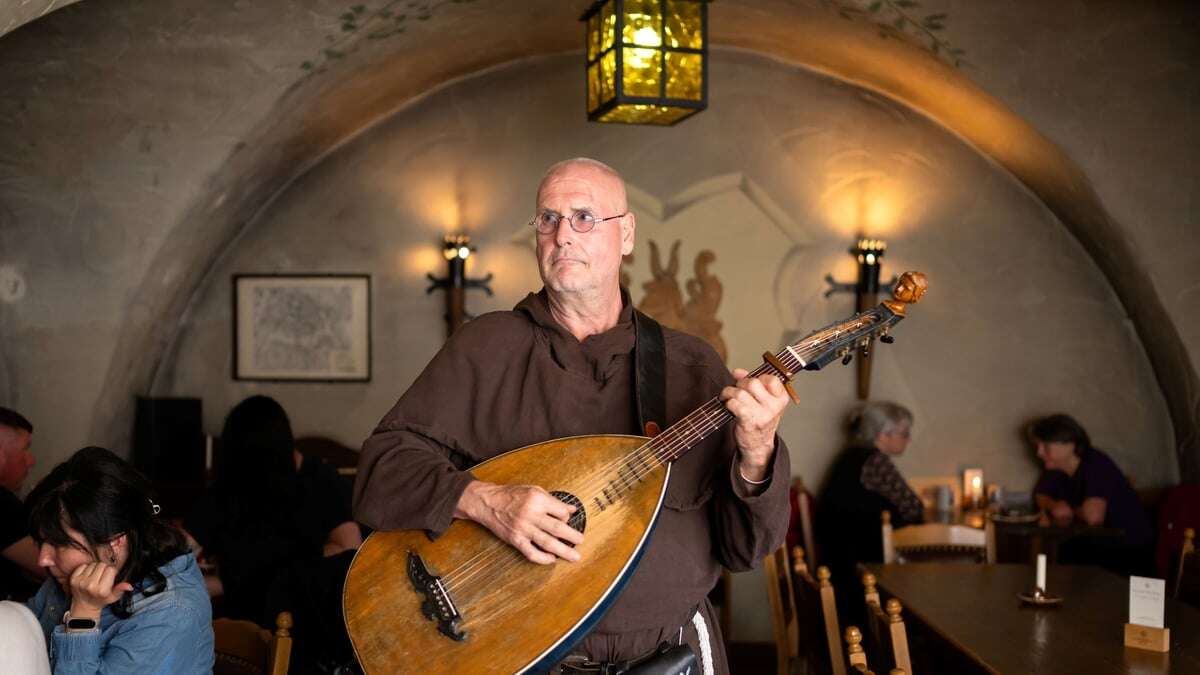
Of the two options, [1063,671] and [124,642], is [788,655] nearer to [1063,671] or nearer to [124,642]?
[1063,671]

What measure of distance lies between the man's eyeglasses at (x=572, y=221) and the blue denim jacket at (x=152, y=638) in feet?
3.60

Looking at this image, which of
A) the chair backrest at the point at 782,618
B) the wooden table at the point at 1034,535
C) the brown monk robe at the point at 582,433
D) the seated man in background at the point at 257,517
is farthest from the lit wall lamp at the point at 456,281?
the brown monk robe at the point at 582,433

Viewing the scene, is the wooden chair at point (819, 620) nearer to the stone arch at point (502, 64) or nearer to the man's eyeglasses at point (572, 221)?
the man's eyeglasses at point (572, 221)

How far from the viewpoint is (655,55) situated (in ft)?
14.3

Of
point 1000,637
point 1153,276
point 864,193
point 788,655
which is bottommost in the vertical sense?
point 788,655

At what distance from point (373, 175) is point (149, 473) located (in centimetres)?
181

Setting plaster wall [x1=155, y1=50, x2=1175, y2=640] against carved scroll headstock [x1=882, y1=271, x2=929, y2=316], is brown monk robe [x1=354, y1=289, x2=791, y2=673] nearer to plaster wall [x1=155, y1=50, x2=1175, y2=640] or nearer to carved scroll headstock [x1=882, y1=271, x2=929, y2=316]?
carved scroll headstock [x1=882, y1=271, x2=929, y2=316]

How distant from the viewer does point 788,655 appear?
14.5 feet

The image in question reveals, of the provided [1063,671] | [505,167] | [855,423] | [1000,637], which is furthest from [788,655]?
[505,167]

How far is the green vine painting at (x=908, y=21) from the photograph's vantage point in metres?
4.93

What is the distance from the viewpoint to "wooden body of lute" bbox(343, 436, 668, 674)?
6.64 ft

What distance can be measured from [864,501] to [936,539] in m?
0.93

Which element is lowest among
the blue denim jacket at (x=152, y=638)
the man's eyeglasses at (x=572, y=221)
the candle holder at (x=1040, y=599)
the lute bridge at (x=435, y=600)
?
the candle holder at (x=1040, y=599)

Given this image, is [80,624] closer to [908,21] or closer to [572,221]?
[572,221]
